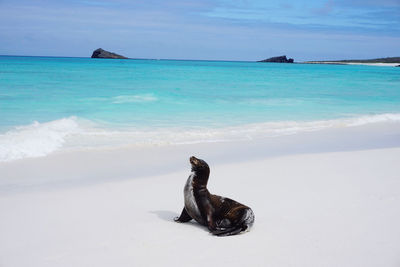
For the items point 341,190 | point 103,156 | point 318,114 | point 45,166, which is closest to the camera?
point 341,190

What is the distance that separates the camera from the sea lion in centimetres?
470

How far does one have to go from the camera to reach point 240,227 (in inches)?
183

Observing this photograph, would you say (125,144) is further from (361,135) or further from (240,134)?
(361,135)

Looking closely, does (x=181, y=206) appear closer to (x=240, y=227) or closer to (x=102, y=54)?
(x=240, y=227)

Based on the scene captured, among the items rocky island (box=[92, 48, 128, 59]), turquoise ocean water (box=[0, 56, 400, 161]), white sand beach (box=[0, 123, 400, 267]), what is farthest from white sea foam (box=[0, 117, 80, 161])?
rocky island (box=[92, 48, 128, 59])

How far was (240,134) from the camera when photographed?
11961mm

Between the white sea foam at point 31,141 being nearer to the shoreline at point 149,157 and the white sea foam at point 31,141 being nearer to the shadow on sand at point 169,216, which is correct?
the shoreline at point 149,157

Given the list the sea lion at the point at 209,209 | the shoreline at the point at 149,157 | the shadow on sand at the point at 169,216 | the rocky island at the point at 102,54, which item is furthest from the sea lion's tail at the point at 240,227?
the rocky island at the point at 102,54

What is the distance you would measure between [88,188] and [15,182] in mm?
1199

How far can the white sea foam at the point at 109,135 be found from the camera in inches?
367

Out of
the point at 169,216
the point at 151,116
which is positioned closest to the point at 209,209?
the point at 169,216

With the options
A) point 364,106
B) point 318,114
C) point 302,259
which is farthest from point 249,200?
point 364,106

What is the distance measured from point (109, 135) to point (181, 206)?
245 inches

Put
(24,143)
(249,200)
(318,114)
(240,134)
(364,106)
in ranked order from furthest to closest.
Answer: (364,106)
(318,114)
(240,134)
(24,143)
(249,200)
